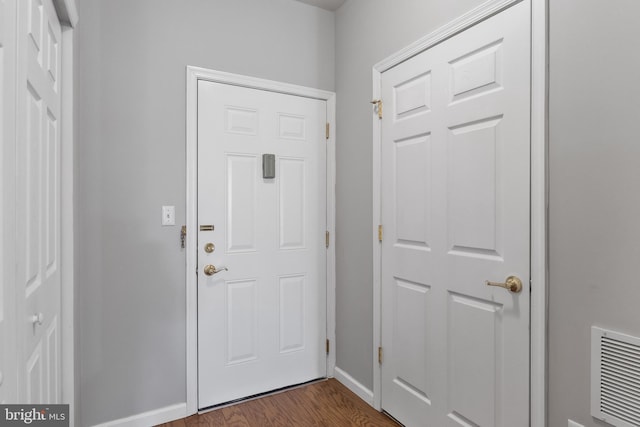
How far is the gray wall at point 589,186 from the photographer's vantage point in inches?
43.3

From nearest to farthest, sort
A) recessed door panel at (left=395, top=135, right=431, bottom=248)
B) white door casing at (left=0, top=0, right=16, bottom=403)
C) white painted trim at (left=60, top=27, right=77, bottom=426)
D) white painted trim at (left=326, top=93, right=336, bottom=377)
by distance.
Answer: white door casing at (left=0, top=0, right=16, bottom=403) < white painted trim at (left=60, top=27, right=77, bottom=426) < recessed door panel at (left=395, top=135, right=431, bottom=248) < white painted trim at (left=326, top=93, right=336, bottom=377)

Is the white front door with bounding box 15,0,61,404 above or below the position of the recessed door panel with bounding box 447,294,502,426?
above

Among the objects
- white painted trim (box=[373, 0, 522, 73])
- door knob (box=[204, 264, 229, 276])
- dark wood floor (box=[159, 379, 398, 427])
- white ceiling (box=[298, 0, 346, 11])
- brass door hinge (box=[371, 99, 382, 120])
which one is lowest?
dark wood floor (box=[159, 379, 398, 427])

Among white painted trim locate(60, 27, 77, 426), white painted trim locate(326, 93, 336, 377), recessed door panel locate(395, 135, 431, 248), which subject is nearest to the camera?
white painted trim locate(60, 27, 77, 426)

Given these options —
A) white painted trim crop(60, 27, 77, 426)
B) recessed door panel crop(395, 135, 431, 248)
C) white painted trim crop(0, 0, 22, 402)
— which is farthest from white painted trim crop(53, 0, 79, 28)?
recessed door panel crop(395, 135, 431, 248)

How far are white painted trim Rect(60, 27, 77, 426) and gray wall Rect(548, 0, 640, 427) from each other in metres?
2.01

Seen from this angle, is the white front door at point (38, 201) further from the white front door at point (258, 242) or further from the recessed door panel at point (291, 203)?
the recessed door panel at point (291, 203)

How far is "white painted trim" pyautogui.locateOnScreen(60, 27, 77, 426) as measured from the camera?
5.12 feet

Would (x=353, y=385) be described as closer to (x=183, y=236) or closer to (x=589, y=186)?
(x=183, y=236)

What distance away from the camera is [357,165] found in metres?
2.35

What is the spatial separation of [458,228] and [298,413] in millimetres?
1453

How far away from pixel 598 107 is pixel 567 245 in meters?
0.48

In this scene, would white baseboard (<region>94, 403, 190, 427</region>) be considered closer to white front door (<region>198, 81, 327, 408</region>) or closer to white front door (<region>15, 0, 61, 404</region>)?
white front door (<region>198, 81, 327, 408</region>)

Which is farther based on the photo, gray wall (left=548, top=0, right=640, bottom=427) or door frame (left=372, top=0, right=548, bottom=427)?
door frame (left=372, top=0, right=548, bottom=427)
